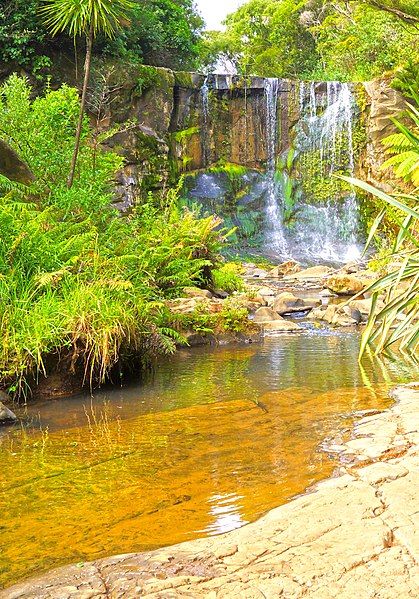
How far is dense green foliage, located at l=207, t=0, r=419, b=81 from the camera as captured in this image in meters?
26.2

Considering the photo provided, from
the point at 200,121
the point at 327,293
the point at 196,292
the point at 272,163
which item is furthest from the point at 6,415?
the point at 272,163

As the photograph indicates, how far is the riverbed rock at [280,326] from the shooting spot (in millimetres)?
10059

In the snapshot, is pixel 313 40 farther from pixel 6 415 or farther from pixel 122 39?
pixel 6 415

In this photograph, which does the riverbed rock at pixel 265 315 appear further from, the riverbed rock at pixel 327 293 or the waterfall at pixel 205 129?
the waterfall at pixel 205 129

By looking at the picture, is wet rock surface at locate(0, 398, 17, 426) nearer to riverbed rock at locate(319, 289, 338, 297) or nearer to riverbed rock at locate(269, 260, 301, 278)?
riverbed rock at locate(319, 289, 338, 297)

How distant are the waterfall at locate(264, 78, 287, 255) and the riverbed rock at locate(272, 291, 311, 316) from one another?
1077cm

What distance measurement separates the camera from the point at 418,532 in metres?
2.70

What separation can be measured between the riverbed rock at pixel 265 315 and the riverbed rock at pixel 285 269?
24.7 feet

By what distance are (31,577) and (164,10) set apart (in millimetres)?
26730

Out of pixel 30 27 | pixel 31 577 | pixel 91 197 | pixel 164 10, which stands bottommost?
pixel 31 577

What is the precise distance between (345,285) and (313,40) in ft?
87.5

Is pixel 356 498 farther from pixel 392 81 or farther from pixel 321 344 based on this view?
pixel 392 81

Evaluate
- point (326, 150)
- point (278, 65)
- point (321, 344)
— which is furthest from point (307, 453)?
point (278, 65)

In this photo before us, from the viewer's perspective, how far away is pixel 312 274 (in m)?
17.9
